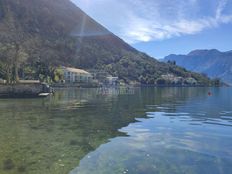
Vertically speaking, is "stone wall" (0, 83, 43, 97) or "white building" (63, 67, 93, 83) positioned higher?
"white building" (63, 67, 93, 83)

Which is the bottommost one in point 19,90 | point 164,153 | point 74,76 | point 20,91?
point 164,153

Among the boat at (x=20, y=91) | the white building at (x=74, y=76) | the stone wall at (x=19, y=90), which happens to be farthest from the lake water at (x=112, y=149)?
the white building at (x=74, y=76)

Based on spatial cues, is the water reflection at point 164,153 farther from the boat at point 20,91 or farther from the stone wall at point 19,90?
the stone wall at point 19,90

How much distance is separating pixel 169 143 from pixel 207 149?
2628 mm

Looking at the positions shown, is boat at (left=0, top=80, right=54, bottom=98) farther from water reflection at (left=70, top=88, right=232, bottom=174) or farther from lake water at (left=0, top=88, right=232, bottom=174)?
water reflection at (left=70, top=88, right=232, bottom=174)

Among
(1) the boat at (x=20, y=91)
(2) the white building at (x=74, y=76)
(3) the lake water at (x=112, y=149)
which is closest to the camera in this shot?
(3) the lake water at (x=112, y=149)

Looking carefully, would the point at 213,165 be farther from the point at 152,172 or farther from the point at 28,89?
the point at 28,89

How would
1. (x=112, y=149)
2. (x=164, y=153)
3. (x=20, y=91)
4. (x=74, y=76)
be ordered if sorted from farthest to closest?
1. (x=74, y=76)
2. (x=20, y=91)
3. (x=112, y=149)
4. (x=164, y=153)

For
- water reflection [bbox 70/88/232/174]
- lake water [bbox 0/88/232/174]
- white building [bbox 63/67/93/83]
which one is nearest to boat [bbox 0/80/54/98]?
lake water [bbox 0/88/232/174]

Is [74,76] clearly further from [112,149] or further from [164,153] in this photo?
[164,153]

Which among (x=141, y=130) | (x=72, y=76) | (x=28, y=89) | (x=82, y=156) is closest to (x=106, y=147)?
(x=82, y=156)

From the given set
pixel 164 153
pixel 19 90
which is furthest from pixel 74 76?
pixel 164 153

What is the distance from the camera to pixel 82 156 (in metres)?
17.2

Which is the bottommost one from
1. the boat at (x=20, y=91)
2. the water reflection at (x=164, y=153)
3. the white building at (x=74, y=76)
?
the water reflection at (x=164, y=153)
